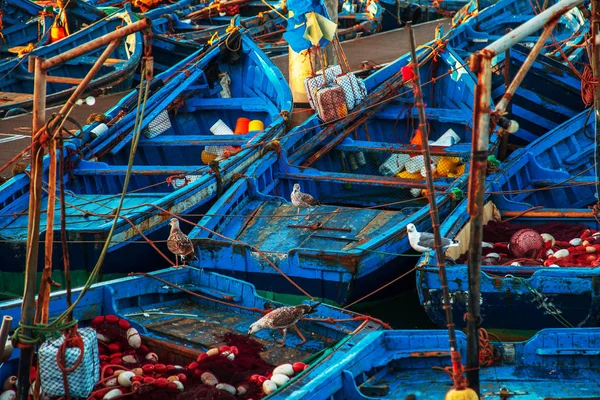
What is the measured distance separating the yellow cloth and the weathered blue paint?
5.36 metres

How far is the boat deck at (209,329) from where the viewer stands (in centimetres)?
900

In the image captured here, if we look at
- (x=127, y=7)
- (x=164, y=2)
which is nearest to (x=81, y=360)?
(x=127, y=7)

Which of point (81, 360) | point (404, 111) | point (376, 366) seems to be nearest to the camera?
point (81, 360)

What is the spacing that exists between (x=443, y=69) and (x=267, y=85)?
2887 mm

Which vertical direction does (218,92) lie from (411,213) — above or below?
above

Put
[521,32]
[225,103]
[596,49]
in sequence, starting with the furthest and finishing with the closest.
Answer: [225,103]
[596,49]
[521,32]

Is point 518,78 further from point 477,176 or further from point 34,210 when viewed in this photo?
point 34,210

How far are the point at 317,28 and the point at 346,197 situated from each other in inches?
114

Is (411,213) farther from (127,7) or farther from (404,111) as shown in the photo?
(127,7)

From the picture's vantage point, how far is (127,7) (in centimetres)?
1920

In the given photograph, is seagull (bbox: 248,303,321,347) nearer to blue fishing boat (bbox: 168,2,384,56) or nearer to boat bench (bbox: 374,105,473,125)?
boat bench (bbox: 374,105,473,125)

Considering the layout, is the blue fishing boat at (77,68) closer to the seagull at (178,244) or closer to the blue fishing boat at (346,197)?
the blue fishing boat at (346,197)

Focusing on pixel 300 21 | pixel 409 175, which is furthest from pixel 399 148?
pixel 300 21

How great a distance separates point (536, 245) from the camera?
10.9 m
